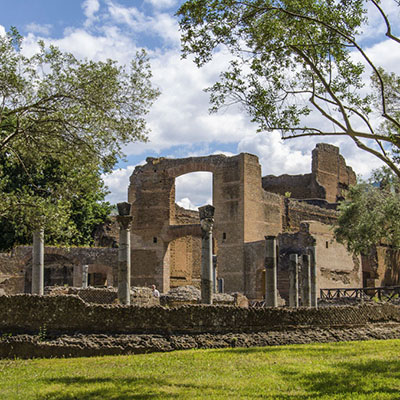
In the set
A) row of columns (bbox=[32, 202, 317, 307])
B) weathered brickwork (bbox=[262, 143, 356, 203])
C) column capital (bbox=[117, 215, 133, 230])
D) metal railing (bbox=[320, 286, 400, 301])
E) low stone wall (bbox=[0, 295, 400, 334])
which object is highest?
weathered brickwork (bbox=[262, 143, 356, 203])

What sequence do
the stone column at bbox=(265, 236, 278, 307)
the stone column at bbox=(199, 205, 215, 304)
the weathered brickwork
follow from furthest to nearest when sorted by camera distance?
the weathered brickwork, the stone column at bbox=(265, 236, 278, 307), the stone column at bbox=(199, 205, 215, 304)

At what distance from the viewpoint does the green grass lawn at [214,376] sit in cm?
684

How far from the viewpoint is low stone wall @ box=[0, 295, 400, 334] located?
32.2ft

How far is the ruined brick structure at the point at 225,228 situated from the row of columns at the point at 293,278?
928 centimetres

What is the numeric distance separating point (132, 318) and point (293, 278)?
441 inches

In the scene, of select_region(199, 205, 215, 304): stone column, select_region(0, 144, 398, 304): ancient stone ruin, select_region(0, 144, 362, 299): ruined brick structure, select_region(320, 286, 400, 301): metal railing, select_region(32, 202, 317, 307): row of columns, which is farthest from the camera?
select_region(0, 144, 362, 299): ruined brick structure

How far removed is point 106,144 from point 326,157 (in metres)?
36.2

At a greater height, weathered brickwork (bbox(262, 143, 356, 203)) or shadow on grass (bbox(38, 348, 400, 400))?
weathered brickwork (bbox(262, 143, 356, 203))

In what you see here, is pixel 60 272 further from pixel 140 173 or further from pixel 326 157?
pixel 326 157

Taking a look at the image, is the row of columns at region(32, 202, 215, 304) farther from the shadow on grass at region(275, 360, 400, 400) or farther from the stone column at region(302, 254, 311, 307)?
the shadow on grass at region(275, 360, 400, 400)

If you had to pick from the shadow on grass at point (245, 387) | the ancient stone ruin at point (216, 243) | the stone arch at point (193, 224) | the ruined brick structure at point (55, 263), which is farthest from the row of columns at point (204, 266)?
the ruined brick structure at point (55, 263)

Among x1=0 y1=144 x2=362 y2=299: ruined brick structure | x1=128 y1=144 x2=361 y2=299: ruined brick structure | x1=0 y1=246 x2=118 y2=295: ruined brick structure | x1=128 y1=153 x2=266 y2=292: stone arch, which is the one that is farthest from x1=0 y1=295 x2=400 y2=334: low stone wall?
x1=128 y1=153 x2=266 y2=292: stone arch

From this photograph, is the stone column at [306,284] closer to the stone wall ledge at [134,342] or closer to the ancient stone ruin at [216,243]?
the ancient stone ruin at [216,243]

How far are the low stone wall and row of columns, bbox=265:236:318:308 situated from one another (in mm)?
6359
